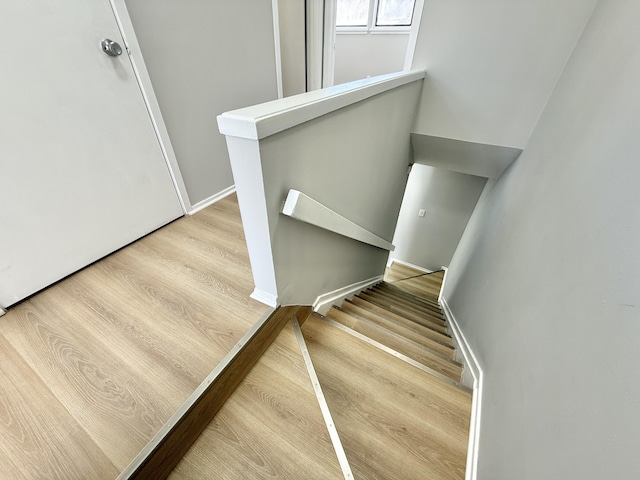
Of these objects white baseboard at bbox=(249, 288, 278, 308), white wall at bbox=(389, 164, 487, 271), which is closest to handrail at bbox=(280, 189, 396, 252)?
white baseboard at bbox=(249, 288, 278, 308)

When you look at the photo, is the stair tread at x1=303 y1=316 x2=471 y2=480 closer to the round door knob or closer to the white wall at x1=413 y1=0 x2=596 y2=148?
the round door knob

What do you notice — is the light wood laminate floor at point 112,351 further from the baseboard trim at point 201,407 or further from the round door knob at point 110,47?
the round door knob at point 110,47

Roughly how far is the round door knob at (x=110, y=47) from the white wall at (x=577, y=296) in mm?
2095

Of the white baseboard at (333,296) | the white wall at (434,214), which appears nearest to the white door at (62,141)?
the white baseboard at (333,296)

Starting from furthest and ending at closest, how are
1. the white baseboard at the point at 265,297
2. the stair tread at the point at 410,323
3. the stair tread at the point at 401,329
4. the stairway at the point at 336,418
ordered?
the stair tread at the point at 410,323 < the stair tread at the point at 401,329 < the white baseboard at the point at 265,297 < the stairway at the point at 336,418

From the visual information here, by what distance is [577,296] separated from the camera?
728 millimetres

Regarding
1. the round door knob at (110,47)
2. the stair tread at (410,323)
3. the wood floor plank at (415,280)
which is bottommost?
the wood floor plank at (415,280)

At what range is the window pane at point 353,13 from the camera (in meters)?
4.57

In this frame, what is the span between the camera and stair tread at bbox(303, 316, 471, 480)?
938mm

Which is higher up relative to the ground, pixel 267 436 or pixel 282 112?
pixel 282 112

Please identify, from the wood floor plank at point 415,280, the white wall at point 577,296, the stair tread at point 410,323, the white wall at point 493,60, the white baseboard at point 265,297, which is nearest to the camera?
the white wall at point 577,296

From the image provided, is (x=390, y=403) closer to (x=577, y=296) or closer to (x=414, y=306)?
(x=577, y=296)

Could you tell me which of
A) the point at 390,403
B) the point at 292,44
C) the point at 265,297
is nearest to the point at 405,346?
the point at 390,403

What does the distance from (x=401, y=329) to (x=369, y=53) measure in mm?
5296
